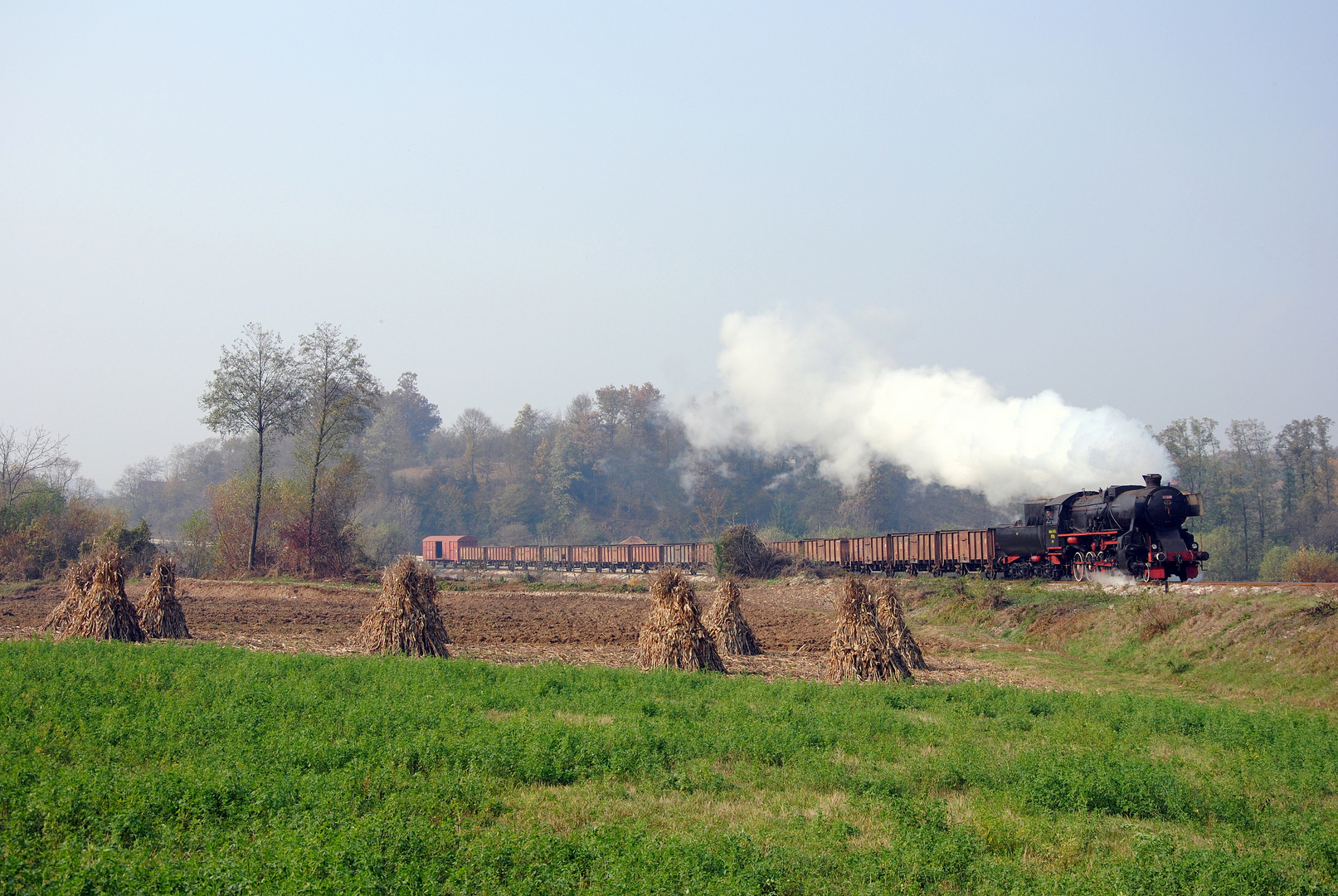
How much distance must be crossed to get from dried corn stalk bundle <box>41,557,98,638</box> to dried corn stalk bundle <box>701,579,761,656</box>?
15.5 m

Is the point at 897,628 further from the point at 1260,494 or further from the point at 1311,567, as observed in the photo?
the point at 1260,494

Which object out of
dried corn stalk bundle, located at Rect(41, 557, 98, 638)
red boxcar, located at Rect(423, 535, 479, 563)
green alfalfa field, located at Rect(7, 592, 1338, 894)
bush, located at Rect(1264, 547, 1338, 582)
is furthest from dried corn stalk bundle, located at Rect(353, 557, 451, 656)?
red boxcar, located at Rect(423, 535, 479, 563)

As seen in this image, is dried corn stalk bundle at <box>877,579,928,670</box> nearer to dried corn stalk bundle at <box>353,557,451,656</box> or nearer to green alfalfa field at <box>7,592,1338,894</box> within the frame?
green alfalfa field at <box>7,592,1338,894</box>

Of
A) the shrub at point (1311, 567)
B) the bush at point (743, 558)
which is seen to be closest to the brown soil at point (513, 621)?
the bush at point (743, 558)

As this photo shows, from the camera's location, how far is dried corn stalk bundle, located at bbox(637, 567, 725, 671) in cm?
1788

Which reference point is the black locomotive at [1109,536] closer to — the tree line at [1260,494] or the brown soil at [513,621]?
the brown soil at [513,621]

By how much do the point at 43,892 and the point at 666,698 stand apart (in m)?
9.34

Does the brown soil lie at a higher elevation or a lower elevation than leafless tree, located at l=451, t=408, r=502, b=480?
lower

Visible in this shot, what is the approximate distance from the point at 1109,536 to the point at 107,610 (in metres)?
32.4

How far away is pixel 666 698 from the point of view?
14219mm

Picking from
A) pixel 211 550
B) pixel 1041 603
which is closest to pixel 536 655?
pixel 1041 603

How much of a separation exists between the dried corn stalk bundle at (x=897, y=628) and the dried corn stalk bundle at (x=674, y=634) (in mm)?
3957

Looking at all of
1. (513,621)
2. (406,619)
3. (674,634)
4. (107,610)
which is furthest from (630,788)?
(513,621)

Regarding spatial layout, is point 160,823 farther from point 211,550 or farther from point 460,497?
point 460,497
